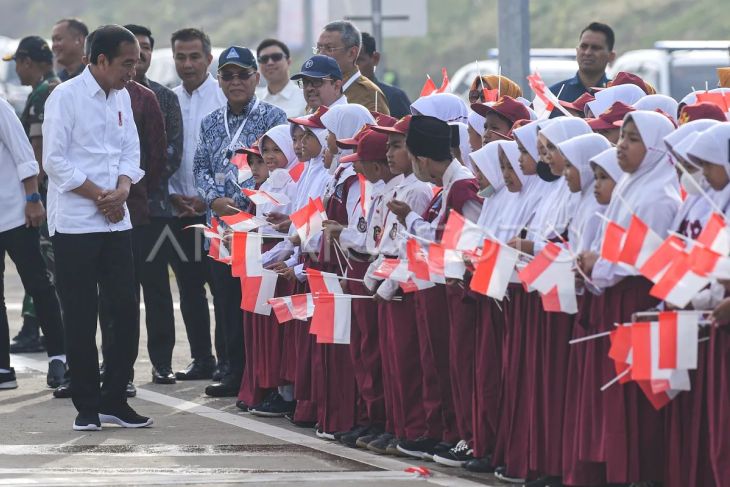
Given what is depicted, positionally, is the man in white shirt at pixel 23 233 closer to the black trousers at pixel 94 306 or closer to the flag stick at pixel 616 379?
the black trousers at pixel 94 306

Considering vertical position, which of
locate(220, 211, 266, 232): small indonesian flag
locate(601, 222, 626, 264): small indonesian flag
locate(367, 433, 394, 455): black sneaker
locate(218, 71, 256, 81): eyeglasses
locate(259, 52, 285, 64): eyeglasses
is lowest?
locate(367, 433, 394, 455): black sneaker

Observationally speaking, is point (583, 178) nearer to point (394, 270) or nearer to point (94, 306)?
point (394, 270)

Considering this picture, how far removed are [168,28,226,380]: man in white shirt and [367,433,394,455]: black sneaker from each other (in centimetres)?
292

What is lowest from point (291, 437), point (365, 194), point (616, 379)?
point (291, 437)

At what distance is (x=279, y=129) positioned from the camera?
1021cm

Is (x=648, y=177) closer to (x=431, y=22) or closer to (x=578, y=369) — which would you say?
(x=578, y=369)

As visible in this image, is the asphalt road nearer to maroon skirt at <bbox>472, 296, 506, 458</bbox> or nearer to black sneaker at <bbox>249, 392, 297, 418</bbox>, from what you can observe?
black sneaker at <bbox>249, 392, 297, 418</bbox>

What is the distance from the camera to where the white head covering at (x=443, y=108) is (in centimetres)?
952

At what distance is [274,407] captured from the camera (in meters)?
10.1

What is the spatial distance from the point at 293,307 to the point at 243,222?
3.01ft

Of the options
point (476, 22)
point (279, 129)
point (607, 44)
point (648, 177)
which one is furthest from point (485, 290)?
point (476, 22)

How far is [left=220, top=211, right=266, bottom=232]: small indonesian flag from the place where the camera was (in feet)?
33.2

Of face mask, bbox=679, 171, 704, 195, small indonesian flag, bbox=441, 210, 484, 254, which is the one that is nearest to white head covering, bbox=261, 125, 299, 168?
small indonesian flag, bbox=441, 210, 484, 254

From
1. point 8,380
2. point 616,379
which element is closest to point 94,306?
Answer: point 8,380
